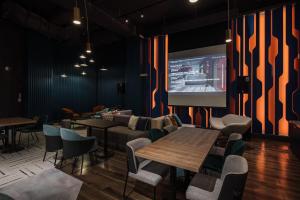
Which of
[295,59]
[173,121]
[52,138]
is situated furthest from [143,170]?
[295,59]

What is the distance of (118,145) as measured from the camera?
446cm

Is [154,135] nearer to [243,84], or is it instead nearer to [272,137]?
[243,84]

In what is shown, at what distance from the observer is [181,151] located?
78.6 inches

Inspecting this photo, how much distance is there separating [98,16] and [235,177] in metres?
5.78

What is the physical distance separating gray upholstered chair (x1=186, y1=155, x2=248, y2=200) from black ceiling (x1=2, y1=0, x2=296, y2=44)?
5.18 m

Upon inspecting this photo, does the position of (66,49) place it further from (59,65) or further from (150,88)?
(150,88)

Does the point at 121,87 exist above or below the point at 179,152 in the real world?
above

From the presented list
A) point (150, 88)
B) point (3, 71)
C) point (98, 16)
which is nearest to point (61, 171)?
point (98, 16)

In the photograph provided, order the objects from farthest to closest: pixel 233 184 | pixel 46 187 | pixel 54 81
Answer: pixel 54 81 → pixel 46 187 → pixel 233 184

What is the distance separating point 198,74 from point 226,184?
17.1 ft

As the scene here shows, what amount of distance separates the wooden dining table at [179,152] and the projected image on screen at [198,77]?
12.1 feet

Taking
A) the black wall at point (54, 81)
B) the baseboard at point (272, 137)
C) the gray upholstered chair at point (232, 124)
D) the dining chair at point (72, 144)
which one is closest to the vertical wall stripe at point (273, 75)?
the baseboard at point (272, 137)

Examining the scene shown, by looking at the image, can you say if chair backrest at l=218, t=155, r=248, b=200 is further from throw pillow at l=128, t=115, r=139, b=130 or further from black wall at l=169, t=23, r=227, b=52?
black wall at l=169, t=23, r=227, b=52

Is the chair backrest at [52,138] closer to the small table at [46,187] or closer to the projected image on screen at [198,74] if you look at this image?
the small table at [46,187]
